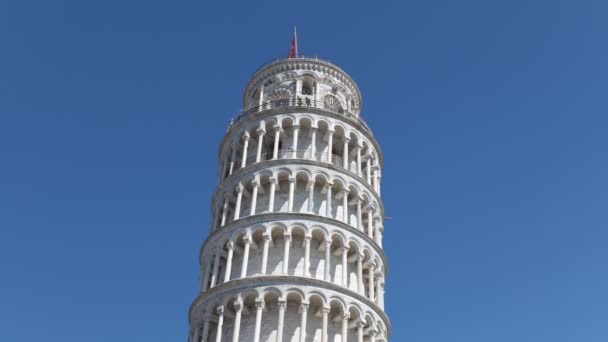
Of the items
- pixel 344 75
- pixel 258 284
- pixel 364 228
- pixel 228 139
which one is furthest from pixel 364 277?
pixel 344 75

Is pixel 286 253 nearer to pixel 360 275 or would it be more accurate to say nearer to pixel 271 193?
pixel 271 193

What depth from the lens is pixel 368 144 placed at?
42.5 m

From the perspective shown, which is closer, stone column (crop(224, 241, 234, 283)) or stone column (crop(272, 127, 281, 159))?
stone column (crop(224, 241, 234, 283))

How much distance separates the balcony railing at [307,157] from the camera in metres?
39.4

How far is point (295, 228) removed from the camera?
35688 mm

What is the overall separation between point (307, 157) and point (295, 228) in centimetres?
536

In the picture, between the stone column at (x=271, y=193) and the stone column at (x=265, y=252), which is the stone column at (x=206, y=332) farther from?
the stone column at (x=271, y=193)

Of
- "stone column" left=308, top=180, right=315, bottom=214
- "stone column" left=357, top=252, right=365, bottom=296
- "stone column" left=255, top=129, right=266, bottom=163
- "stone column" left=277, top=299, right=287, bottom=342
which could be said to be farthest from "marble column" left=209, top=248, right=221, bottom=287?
"stone column" left=357, top=252, right=365, bottom=296

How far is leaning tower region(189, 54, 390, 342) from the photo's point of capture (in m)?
33.3

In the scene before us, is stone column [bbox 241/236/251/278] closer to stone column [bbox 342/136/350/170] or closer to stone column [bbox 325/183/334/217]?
stone column [bbox 325/183/334/217]

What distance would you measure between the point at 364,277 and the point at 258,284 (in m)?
6.33

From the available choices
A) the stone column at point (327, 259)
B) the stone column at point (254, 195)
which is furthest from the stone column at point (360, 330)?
the stone column at point (254, 195)

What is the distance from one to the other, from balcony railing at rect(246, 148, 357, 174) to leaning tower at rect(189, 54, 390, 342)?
0.23 feet

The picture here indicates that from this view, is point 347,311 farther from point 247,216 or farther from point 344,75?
point 344,75
